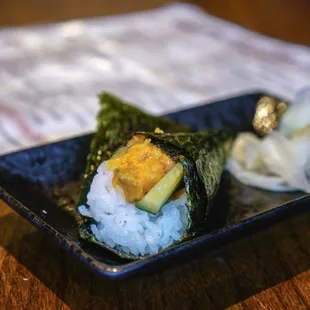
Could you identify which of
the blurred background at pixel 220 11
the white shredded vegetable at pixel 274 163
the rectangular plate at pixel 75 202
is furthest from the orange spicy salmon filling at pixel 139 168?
the blurred background at pixel 220 11

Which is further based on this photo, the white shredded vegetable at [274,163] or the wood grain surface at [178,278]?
the white shredded vegetable at [274,163]

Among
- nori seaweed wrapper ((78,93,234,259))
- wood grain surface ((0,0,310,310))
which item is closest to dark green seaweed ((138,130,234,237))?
nori seaweed wrapper ((78,93,234,259))

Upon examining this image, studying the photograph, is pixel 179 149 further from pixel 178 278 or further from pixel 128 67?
pixel 128 67

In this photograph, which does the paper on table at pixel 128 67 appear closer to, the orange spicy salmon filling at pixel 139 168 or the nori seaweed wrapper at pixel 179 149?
the nori seaweed wrapper at pixel 179 149

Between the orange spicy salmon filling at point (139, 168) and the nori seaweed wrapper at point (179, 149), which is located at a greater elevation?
the orange spicy salmon filling at point (139, 168)

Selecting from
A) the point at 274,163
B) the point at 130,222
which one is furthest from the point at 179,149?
the point at 274,163

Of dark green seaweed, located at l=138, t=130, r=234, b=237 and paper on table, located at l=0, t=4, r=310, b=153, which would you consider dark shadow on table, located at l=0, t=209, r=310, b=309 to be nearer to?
dark green seaweed, located at l=138, t=130, r=234, b=237
